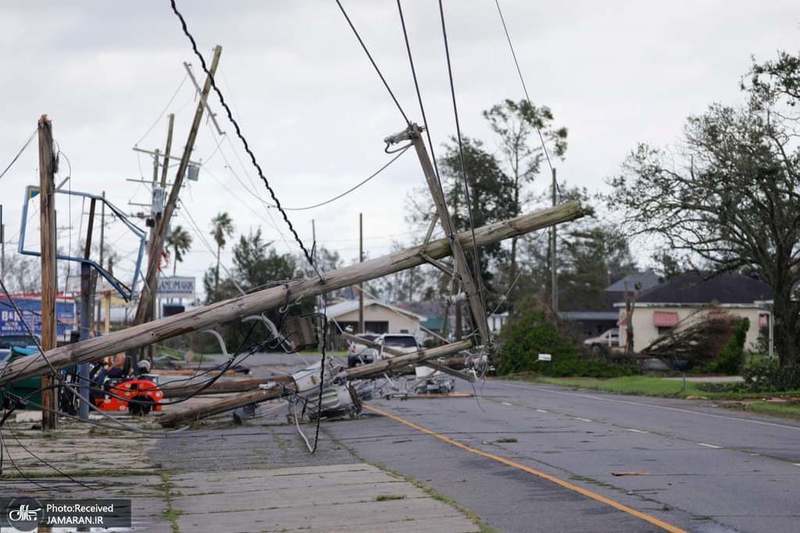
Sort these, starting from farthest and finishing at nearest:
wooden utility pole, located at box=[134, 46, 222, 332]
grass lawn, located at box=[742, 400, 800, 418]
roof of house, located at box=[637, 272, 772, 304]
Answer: roof of house, located at box=[637, 272, 772, 304] → wooden utility pole, located at box=[134, 46, 222, 332] → grass lawn, located at box=[742, 400, 800, 418]

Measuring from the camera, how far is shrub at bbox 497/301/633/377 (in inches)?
2055

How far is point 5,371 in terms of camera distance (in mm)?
12867

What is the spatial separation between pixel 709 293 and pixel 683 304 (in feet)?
8.94

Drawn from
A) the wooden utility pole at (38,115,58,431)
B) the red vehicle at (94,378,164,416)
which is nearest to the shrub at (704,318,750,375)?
the red vehicle at (94,378,164,416)

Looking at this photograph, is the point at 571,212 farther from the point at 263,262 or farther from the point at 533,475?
the point at 263,262

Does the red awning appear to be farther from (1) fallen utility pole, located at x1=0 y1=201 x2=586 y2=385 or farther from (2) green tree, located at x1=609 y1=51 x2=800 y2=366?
(1) fallen utility pole, located at x1=0 y1=201 x2=586 y2=385

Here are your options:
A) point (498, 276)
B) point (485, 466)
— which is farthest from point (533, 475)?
point (498, 276)

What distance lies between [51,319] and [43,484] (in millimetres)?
6707

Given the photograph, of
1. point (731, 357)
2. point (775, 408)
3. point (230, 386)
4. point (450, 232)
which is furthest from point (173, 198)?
point (731, 357)

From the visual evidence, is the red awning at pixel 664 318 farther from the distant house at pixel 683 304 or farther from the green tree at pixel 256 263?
the green tree at pixel 256 263

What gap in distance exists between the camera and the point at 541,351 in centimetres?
5406

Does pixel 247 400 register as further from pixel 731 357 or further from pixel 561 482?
pixel 731 357

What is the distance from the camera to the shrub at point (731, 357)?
2096 inches

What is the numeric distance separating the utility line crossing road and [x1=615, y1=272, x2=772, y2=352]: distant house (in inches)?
1540
